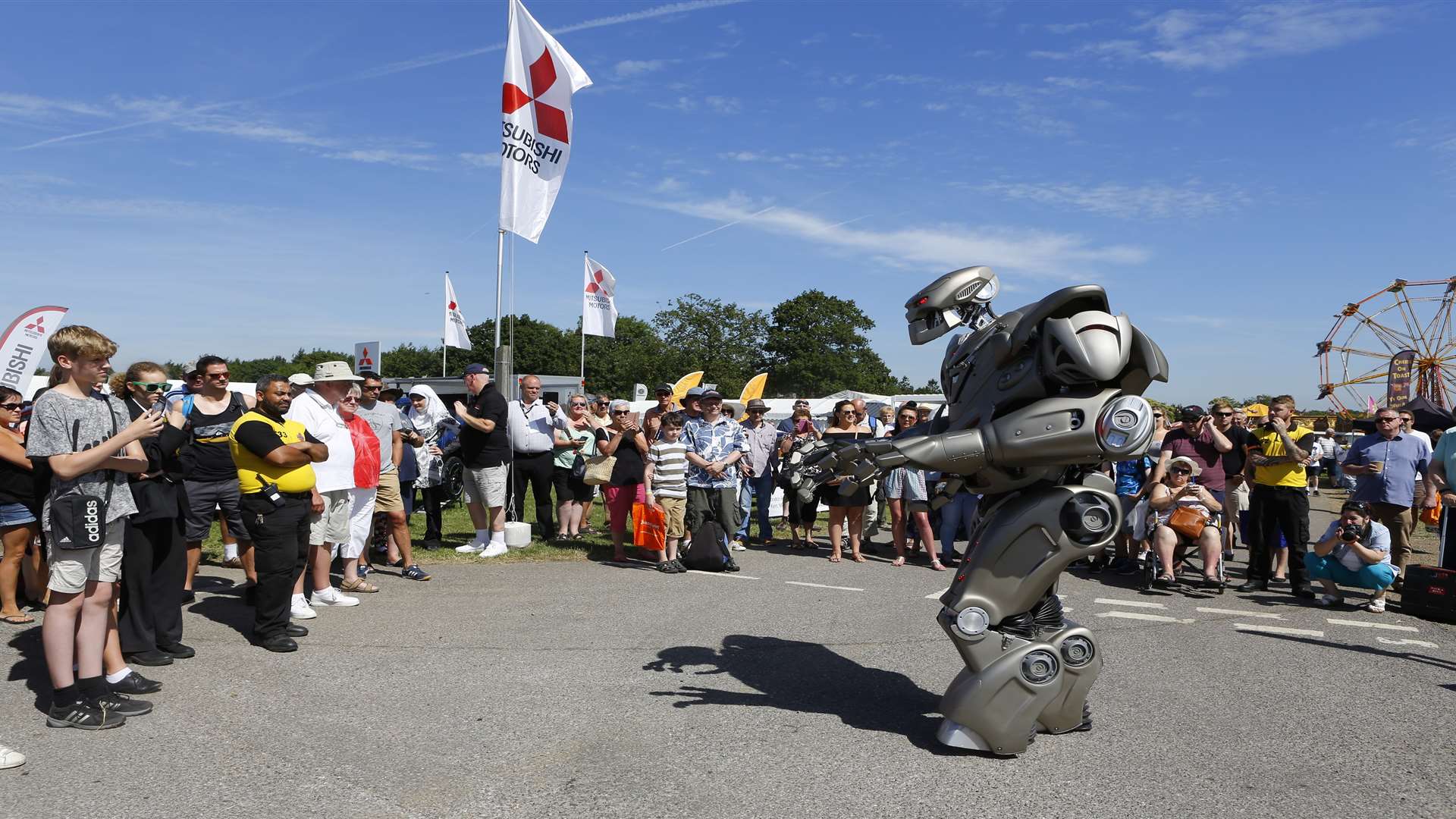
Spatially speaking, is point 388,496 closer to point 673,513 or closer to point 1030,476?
point 673,513

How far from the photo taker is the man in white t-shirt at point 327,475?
6.73 meters

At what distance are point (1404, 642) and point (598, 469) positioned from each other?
7763mm

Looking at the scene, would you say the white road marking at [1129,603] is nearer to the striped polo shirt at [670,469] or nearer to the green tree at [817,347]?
the striped polo shirt at [670,469]

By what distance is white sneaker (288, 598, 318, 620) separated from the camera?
6.56 metres

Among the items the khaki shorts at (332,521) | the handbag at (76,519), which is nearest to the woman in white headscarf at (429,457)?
the khaki shorts at (332,521)

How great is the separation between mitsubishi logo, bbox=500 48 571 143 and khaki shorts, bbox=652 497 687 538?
480 centimetres

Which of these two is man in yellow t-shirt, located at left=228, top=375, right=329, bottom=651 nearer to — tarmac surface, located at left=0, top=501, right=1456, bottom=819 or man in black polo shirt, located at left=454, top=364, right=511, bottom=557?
tarmac surface, located at left=0, top=501, right=1456, bottom=819

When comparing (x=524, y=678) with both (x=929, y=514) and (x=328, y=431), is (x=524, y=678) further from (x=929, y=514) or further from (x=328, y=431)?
(x=929, y=514)

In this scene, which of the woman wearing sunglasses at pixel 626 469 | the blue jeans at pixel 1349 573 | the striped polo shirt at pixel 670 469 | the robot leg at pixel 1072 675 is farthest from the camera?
the woman wearing sunglasses at pixel 626 469

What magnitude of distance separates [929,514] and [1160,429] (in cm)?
284

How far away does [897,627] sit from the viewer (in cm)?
683

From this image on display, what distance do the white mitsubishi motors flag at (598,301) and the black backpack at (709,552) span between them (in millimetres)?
12982

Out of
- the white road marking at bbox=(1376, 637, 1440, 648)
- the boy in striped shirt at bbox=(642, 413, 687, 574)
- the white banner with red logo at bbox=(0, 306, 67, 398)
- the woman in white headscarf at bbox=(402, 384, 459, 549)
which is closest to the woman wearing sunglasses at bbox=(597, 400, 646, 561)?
the boy in striped shirt at bbox=(642, 413, 687, 574)

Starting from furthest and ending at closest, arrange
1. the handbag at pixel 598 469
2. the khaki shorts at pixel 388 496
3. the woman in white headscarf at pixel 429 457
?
the handbag at pixel 598 469
the woman in white headscarf at pixel 429 457
the khaki shorts at pixel 388 496
